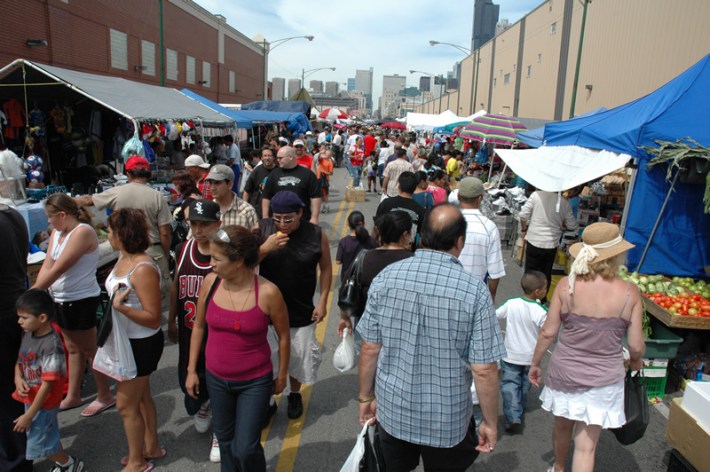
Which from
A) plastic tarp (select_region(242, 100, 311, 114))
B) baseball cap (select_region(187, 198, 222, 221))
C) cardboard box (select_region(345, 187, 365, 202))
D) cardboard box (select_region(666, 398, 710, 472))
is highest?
plastic tarp (select_region(242, 100, 311, 114))

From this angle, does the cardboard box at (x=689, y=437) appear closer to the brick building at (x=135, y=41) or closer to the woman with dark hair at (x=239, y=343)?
the woman with dark hair at (x=239, y=343)

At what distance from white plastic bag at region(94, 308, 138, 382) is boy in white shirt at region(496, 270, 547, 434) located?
2742 millimetres

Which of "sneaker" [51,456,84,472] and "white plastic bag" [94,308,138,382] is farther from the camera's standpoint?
"sneaker" [51,456,84,472]

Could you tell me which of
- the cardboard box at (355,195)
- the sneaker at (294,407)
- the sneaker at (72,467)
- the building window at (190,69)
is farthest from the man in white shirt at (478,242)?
the building window at (190,69)

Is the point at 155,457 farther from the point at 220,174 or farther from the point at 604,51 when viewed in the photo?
the point at 604,51

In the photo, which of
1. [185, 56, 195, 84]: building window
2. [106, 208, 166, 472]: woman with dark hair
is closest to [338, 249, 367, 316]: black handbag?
[106, 208, 166, 472]: woman with dark hair

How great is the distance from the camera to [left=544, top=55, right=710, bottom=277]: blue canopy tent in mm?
6109

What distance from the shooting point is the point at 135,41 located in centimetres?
2516

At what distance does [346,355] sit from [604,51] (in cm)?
2184

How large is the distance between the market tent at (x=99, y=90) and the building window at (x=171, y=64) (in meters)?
18.9

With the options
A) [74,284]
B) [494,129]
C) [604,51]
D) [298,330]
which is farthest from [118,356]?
[604,51]

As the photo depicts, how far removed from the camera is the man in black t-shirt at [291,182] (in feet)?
19.6

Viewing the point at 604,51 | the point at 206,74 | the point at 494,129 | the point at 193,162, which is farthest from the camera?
the point at 206,74

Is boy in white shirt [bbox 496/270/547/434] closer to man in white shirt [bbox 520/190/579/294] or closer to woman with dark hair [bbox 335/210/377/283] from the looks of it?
woman with dark hair [bbox 335/210/377/283]
